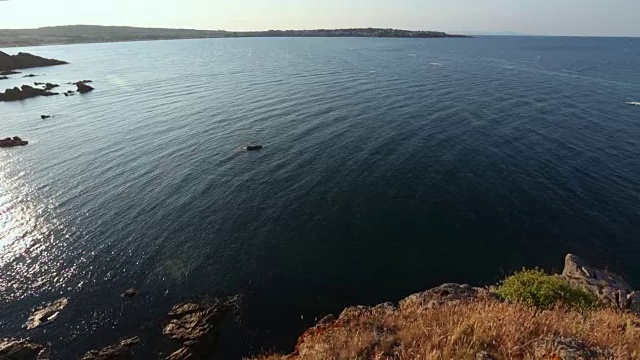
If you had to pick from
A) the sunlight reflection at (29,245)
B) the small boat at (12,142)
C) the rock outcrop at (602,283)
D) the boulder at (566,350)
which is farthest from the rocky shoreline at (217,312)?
the small boat at (12,142)

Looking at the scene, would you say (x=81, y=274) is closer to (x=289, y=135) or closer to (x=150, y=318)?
(x=150, y=318)

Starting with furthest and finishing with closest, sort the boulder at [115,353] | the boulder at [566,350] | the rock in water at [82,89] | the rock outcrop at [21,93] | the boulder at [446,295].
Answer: the rock in water at [82,89], the rock outcrop at [21,93], the boulder at [115,353], the boulder at [446,295], the boulder at [566,350]

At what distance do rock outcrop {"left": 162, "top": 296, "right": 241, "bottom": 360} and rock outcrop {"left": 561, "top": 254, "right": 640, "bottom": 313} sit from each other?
25516 mm

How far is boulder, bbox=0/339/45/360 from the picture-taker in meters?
24.6

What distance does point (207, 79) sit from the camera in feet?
405

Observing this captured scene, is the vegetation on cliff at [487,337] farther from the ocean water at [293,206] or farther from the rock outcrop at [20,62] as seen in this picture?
the rock outcrop at [20,62]

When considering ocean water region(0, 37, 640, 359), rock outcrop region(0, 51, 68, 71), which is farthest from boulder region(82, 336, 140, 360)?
rock outcrop region(0, 51, 68, 71)

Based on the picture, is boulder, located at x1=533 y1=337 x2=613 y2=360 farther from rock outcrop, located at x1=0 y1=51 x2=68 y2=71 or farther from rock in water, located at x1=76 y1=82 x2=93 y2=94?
rock outcrop, located at x1=0 y1=51 x2=68 y2=71

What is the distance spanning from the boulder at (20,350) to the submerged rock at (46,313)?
5.72 feet

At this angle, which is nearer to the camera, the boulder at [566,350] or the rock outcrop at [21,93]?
the boulder at [566,350]

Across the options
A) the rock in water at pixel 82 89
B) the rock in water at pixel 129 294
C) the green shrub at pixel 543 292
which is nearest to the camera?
the green shrub at pixel 543 292

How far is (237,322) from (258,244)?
30.7 feet

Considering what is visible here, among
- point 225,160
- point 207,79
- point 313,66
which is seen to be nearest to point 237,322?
point 225,160

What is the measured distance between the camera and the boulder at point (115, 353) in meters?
24.8
